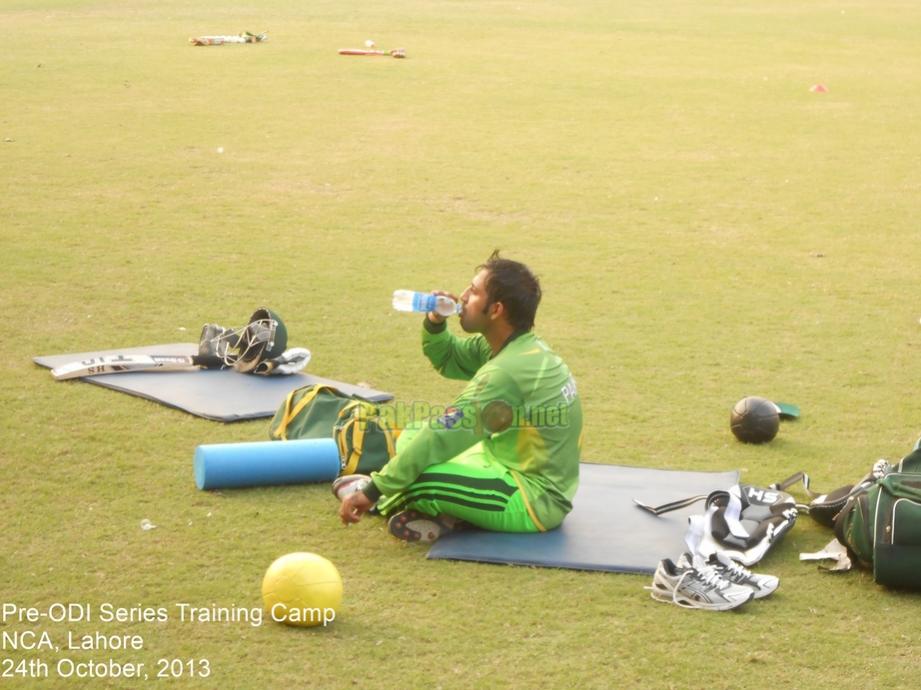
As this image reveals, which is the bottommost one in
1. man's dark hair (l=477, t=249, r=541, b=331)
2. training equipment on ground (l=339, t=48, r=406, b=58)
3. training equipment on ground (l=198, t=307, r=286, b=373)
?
training equipment on ground (l=198, t=307, r=286, b=373)

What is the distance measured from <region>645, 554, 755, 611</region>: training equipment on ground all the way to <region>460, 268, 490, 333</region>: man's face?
1.38 meters

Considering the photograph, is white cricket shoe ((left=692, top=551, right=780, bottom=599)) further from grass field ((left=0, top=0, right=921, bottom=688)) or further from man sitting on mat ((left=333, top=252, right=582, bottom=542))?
man sitting on mat ((left=333, top=252, right=582, bottom=542))

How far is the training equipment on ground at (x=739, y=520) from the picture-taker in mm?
5609

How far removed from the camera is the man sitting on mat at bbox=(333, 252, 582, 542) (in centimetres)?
553

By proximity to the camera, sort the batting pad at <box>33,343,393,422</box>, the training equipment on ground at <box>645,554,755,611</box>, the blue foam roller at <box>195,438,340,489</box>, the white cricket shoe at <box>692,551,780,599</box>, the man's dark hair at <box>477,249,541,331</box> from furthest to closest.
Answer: the batting pad at <box>33,343,393,422</box> → the blue foam roller at <box>195,438,340,489</box> → the man's dark hair at <box>477,249,541,331</box> → the white cricket shoe at <box>692,551,780,599</box> → the training equipment on ground at <box>645,554,755,611</box>

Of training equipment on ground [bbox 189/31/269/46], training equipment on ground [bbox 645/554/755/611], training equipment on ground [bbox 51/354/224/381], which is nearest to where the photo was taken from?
training equipment on ground [bbox 645/554/755/611]

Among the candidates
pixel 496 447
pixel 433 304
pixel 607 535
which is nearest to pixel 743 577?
pixel 607 535

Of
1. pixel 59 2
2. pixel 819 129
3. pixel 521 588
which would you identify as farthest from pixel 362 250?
pixel 59 2

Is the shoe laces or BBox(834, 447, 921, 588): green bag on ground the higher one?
BBox(834, 447, 921, 588): green bag on ground

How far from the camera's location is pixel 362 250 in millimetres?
11047

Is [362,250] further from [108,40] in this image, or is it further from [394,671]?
[108,40]

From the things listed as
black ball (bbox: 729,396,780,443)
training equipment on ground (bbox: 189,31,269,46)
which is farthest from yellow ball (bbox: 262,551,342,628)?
training equipment on ground (bbox: 189,31,269,46)

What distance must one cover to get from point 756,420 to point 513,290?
1923mm

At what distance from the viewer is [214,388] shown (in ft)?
25.0
